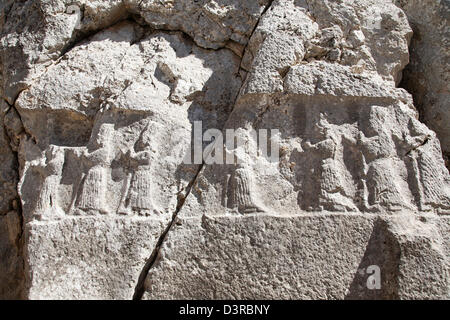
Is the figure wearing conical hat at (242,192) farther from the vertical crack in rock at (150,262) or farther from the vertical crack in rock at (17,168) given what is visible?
the vertical crack in rock at (17,168)

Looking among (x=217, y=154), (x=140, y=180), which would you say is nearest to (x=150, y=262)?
(x=140, y=180)

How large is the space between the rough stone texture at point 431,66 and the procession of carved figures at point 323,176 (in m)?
0.54

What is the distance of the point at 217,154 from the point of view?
12.1 ft

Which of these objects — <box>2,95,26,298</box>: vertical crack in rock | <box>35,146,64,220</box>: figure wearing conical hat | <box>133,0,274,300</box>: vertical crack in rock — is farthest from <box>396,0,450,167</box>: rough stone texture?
<box>2,95,26,298</box>: vertical crack in rock

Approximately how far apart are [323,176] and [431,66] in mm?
1452

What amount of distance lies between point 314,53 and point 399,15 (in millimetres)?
795

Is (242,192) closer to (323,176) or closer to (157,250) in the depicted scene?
(323,176)

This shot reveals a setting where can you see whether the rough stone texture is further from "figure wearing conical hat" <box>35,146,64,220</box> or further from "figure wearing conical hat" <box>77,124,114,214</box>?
"figure wearing conical hat" <box>35,146,64,220</box>

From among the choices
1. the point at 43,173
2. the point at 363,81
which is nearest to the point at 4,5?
the point at 43,173

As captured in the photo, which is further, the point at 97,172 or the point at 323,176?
the point at 97,172

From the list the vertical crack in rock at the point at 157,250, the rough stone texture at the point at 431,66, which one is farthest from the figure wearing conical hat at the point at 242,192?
the rough stone texture at the point at 431,66

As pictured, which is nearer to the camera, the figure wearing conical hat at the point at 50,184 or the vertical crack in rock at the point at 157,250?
the vertical crack in rock at the point at 157,250

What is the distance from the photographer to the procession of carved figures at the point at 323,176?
138 inches

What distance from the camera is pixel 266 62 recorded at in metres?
3.77
